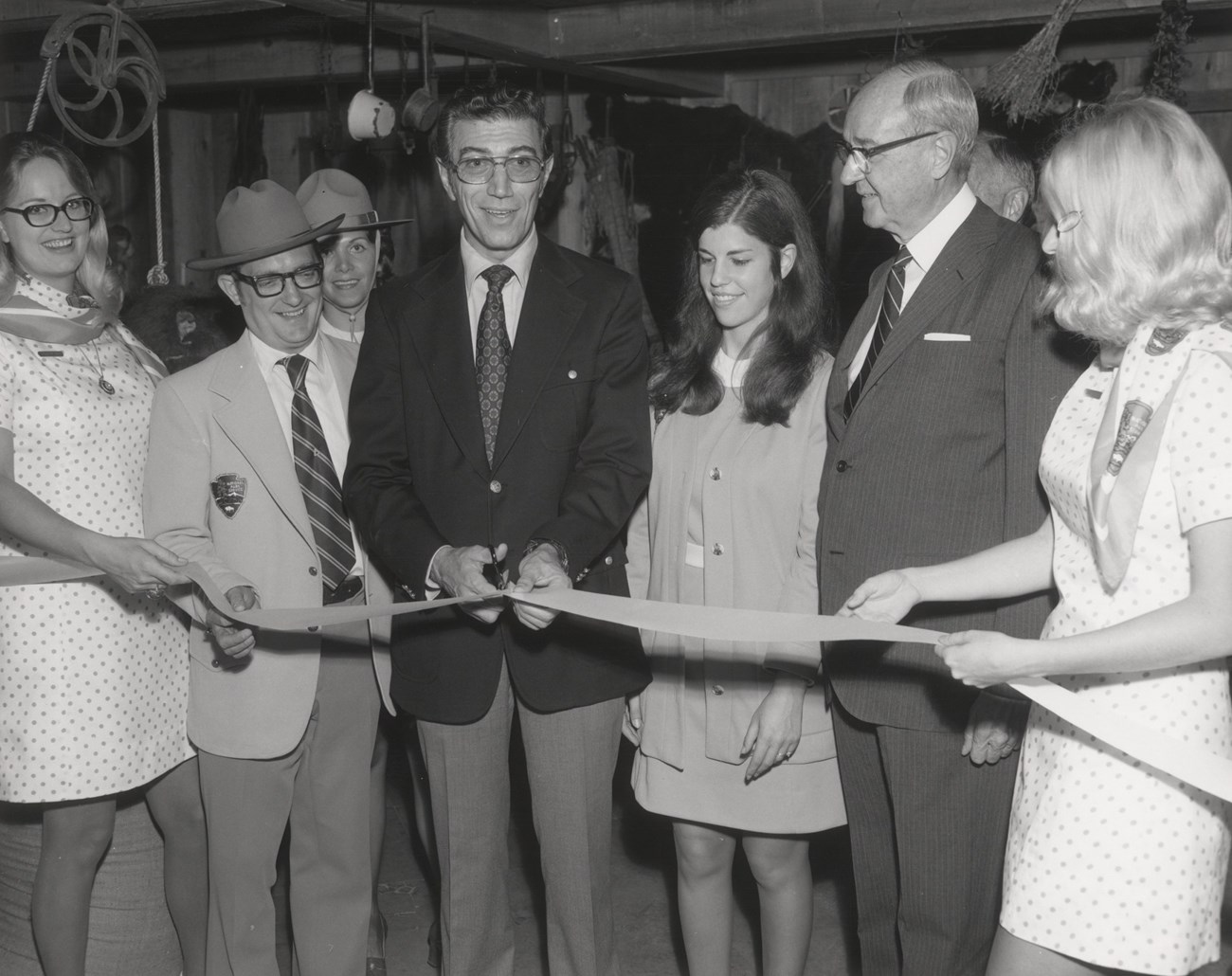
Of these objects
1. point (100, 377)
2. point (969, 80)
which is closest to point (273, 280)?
point (100, 377)

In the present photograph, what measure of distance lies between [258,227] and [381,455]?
68 centimetres

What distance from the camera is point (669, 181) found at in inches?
274

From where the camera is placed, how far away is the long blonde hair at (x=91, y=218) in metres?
3.08

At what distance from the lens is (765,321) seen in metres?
3.08

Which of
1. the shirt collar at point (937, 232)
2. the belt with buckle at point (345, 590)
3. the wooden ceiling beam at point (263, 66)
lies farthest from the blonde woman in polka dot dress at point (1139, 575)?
the wooden ceiling beam at point (263, 66)

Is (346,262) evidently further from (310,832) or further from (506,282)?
(310,832)

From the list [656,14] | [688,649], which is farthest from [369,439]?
[656,14]

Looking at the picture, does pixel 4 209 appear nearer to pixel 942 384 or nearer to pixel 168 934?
pixel 168 934

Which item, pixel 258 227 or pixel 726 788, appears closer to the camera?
pixel 726 788

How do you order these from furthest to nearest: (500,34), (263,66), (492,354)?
(263,66), (500,34), (492,354)

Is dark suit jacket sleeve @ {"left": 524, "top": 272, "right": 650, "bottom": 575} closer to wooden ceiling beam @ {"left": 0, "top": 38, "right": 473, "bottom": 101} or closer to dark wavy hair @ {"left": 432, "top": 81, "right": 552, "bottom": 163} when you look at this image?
dark wavy hair @ {"left": 432, "top": 81, "right": 552, "bottom": 163}

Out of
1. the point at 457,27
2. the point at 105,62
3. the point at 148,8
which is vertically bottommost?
the point at 105,62

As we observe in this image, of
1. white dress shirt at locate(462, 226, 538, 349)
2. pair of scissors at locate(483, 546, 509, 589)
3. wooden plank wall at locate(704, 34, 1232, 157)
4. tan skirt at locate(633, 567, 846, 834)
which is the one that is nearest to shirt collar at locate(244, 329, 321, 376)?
white dress shirt at locate(462, 226, 538, 349)

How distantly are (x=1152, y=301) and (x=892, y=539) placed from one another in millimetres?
814
